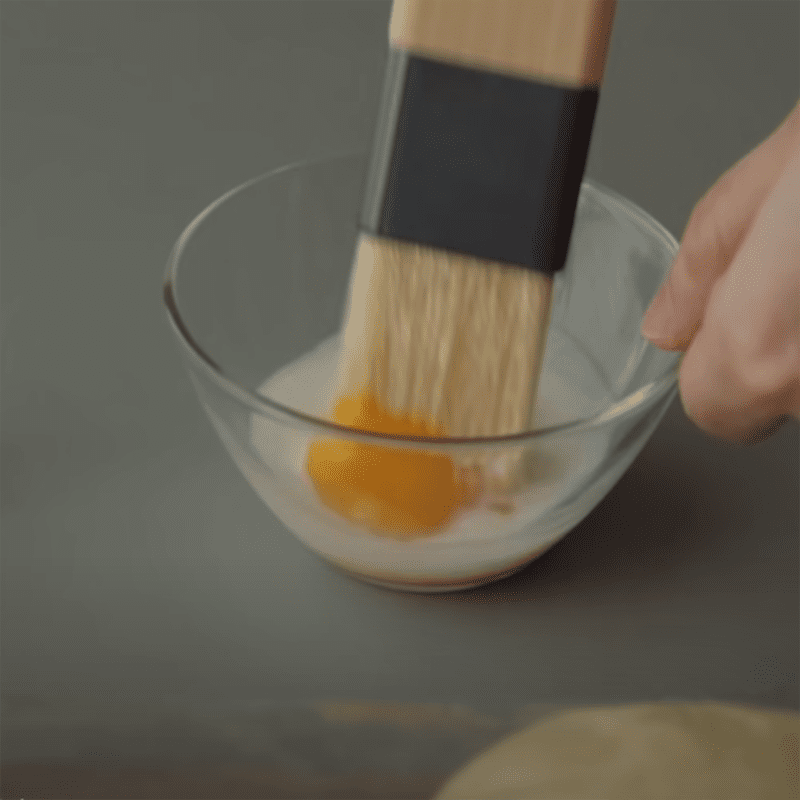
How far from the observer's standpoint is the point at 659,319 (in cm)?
76

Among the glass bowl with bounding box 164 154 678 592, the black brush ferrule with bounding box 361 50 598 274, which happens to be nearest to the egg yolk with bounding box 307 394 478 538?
the glass bowl with bounding box 164 154 678 592

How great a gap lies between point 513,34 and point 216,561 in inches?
15.6

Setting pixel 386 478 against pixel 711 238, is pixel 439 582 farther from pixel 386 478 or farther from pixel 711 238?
pixel 711 238

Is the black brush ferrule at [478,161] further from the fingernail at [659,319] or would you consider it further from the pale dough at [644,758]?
the pale dough at [644,758]

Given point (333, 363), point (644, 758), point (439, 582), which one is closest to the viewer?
point (644, 758)

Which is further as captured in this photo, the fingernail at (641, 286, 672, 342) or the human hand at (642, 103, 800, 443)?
the fingernail at (641, 286, 672, 342)

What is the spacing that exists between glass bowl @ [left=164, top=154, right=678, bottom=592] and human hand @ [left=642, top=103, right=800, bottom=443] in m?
0.03

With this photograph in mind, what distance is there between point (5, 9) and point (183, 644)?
36.6 inches

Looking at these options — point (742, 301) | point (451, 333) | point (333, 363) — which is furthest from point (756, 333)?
point (333, 363)

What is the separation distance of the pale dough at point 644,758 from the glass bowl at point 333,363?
0.39 ft

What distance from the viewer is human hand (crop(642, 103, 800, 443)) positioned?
25.5 inches

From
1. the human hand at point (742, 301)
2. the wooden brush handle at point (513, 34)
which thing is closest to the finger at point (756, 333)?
the human hand at point (742, 301)

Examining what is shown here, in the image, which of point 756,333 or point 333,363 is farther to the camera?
point 333,363

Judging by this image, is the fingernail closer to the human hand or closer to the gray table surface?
the human hand
